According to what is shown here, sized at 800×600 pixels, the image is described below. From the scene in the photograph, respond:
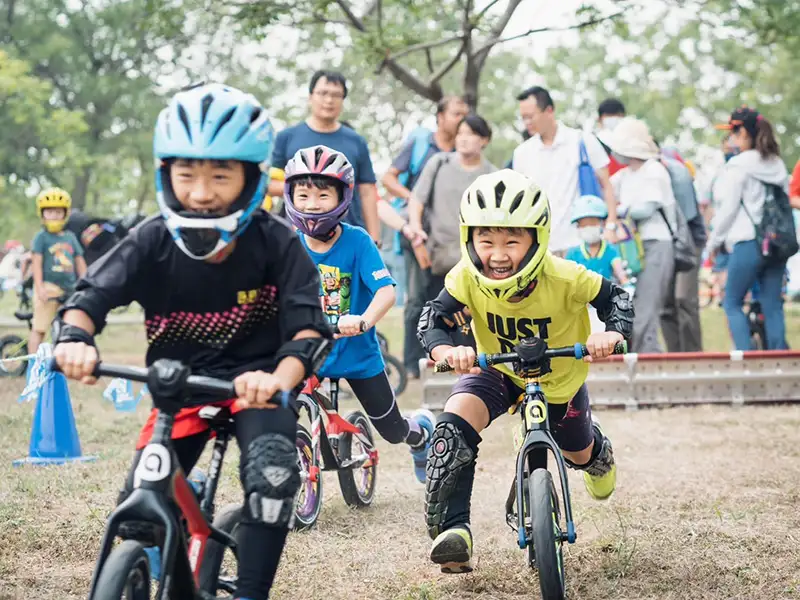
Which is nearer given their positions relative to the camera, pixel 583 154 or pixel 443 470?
pixel 443 470

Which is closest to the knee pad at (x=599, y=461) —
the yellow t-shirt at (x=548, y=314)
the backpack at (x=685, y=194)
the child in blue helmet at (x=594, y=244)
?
the yellow t-shirt at (x=548, y=314)

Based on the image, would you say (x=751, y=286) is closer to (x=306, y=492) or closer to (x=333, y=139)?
(x=333, y=139)

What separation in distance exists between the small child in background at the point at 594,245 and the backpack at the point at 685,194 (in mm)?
1725

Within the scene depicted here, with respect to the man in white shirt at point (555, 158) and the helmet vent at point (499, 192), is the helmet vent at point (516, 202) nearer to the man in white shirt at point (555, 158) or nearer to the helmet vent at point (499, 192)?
the helmet vent at point (499, 192)

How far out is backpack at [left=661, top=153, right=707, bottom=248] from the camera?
41.1ft

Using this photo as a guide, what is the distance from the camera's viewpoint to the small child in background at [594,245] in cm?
1070

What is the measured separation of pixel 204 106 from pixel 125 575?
59.8 inches

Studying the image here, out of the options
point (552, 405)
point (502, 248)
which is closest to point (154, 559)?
point (502, 248)

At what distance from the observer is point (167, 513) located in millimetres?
3887

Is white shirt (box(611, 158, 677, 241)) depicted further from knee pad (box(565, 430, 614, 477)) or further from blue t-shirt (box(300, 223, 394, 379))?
knee pad (box(565, 430, 614, 477))

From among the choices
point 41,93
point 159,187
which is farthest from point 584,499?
point 41,93

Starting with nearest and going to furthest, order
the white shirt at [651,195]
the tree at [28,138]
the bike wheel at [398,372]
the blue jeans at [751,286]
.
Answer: the white shirt at [651,195]
the blue jeans at [751,286]
the bike wheel at [398,372]
the tree at [28,138]

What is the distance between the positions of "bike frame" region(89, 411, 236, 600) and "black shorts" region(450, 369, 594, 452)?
177 centimetres

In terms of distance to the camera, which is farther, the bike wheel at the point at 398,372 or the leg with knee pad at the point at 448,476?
Answer: the bike wheel at the point at 398,372
